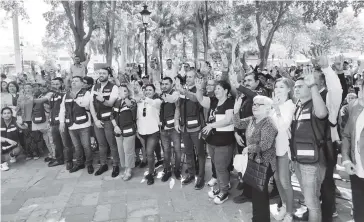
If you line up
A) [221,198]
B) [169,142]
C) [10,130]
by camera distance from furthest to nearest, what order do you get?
[10,130] → [169,142] → [221,198]

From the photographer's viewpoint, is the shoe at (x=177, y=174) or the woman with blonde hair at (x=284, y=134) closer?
the woman with blonde hair at (x=284, y=134)

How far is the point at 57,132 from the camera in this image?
20.8 feet

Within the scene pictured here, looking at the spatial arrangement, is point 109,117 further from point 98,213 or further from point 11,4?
point 11,4

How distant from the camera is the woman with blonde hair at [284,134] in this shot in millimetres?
3342

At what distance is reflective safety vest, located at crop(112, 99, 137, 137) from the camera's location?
17.3 ft

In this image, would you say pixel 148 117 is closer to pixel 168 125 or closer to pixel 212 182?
pixel 168 125

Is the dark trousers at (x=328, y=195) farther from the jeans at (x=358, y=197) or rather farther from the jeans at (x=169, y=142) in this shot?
the jeans at (x=169, y=142)

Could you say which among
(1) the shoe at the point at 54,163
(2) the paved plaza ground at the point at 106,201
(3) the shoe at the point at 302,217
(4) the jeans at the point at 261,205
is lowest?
(2) the paved plaza ground at the point at 106,201

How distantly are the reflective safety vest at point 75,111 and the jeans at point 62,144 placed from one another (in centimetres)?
44

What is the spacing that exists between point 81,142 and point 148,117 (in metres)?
1.72

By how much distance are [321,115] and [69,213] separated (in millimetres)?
3590

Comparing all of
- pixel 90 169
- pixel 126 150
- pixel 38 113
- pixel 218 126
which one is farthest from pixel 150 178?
pixel 38 113

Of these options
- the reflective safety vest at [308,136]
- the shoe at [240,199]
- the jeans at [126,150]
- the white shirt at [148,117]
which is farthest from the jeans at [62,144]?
the reflective safety vest at [308,136]

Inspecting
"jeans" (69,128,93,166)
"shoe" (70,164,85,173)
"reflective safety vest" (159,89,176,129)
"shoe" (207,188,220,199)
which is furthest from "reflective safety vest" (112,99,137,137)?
"shoe" (207,188,220,199)
